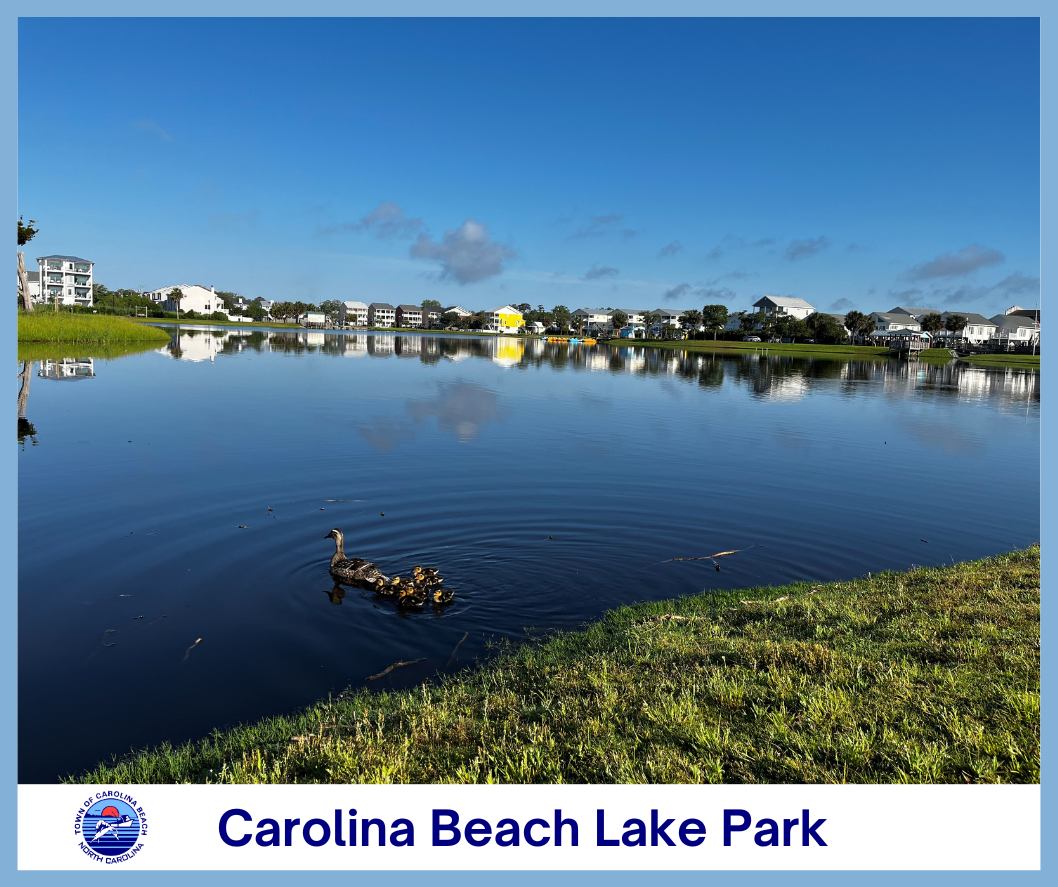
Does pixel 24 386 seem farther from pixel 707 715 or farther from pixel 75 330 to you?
pixel 707 715

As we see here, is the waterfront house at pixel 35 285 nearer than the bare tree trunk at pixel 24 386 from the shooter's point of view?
No

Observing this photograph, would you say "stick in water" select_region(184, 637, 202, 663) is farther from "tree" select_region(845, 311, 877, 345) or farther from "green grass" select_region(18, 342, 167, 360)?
"tree" select_region(845, 311, 877, 345)

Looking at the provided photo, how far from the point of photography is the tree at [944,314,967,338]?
586 ft

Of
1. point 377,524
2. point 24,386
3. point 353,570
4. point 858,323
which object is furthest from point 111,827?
point 858,323

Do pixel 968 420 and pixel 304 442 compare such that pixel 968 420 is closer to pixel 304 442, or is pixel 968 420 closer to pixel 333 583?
pixel 304 442

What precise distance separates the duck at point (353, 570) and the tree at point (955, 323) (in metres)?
203

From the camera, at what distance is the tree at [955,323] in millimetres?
178500

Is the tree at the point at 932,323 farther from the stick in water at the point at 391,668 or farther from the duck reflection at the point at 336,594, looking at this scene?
the stick in water at the point at 391,668

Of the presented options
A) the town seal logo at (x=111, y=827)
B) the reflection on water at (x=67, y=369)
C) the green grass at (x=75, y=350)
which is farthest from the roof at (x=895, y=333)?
the town seal logo at (x=111, y=827)

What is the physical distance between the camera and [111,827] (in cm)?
530

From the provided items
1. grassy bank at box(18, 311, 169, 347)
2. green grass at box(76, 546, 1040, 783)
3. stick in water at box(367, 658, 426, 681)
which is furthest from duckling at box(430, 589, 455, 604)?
grassy bank at box(18, 311, 169, 347)

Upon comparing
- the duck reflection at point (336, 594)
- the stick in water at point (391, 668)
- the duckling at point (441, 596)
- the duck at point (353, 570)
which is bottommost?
the stick in water at point (391, 668)

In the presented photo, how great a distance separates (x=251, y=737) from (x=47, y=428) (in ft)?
80.8

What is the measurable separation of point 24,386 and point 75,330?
39.2 meters
